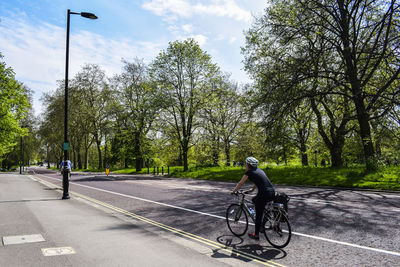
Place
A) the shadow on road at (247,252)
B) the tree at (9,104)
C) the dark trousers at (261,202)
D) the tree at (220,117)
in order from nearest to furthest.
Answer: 1. the shadow on road at (247,252)
2. the dark trousers at (261,202)
3. the tree at (9,104)
4. the tree at (220,117)

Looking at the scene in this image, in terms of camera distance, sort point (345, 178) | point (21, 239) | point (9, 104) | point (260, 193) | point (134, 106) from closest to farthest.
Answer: point (260, 193) < point (21, 239) < point (345, 178) < point (9, 104) < point (134, 106)

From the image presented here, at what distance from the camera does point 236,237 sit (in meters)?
6.13

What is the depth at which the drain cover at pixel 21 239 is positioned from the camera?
5.61m

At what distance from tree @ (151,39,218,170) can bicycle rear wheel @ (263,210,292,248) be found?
2446 cm

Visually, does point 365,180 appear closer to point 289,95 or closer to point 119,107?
point 289,95

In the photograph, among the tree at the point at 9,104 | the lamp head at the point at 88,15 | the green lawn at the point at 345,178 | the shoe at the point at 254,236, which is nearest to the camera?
the shoe at the point at 254,236

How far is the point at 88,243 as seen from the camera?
221 inches

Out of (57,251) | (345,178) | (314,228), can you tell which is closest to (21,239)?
(57,251)

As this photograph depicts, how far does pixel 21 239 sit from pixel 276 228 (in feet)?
17.4

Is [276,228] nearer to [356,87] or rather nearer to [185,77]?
[356,87]

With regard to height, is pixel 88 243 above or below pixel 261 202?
below

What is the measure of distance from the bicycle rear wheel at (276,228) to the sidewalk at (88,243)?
1.25 m

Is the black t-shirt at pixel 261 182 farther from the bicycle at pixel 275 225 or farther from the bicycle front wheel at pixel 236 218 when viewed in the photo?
the bicycle front wheel at pixel 236 218

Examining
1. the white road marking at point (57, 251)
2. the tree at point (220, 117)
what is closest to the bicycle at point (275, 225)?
the white road marking at point (57, 251)
